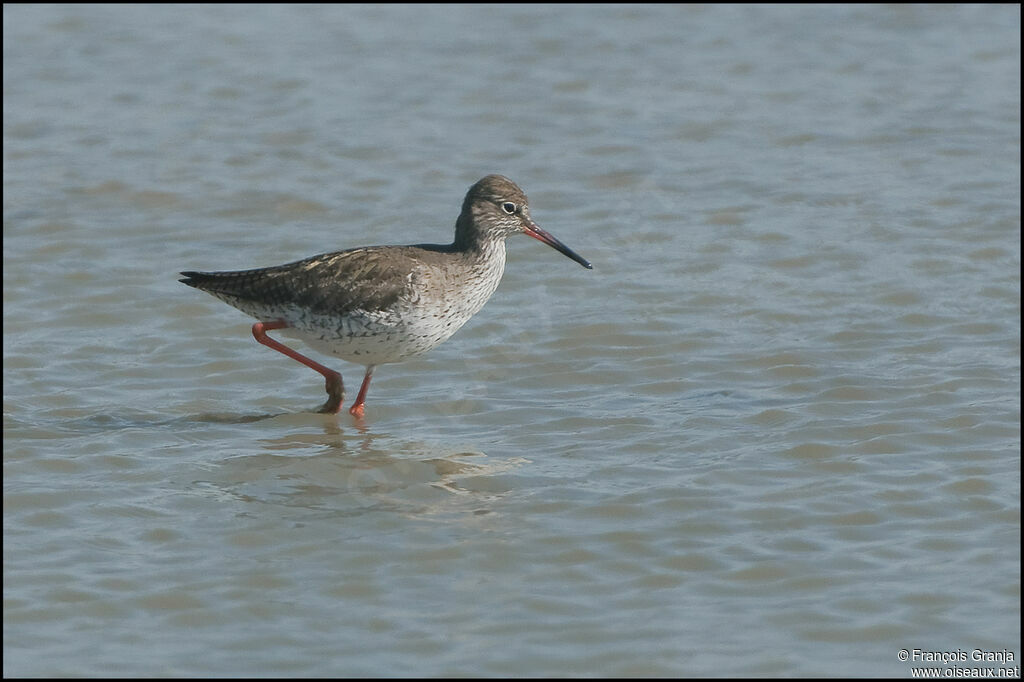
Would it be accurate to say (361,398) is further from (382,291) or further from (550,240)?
(550,240)

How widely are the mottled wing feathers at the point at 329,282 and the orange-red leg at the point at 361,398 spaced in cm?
65

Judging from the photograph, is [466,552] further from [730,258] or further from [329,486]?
[730,258]

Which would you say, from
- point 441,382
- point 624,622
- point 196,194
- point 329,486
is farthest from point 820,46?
point 624,622

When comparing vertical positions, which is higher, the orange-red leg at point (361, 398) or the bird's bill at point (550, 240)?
the bird's bill at point (550, 240)

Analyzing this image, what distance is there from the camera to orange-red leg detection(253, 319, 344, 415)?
33.8ft

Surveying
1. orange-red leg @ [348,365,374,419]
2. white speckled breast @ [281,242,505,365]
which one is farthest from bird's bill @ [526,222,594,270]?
orange-red leg @ [348,365,374,419]

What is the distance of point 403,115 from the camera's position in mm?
16750

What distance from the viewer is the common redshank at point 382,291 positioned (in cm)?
993

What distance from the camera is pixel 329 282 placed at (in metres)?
10.1

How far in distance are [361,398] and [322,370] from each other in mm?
335

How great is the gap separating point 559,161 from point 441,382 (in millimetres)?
5203

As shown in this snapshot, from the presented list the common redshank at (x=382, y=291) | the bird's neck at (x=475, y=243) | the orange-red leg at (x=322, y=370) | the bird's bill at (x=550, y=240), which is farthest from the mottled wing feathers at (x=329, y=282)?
Answer: the bird's bill at (x=550, y=240)

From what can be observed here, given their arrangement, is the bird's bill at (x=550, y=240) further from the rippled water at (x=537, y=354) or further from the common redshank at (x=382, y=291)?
the rippled water at (x=537, y=354)

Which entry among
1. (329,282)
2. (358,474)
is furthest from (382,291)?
(358,474)
